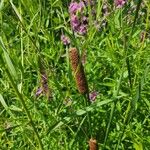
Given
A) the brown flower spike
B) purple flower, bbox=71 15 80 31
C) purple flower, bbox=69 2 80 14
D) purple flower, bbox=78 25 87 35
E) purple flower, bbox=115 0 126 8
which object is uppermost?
the brown flower spike

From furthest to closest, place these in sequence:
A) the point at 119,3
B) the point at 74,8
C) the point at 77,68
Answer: the point at 74,8 < the point at 119,3 < the point at 77,68

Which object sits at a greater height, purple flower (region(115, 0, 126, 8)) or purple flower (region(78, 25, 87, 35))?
purple flower (region(115, 0, 126, 8))

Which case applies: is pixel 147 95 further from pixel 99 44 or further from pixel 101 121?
pixel 99 44

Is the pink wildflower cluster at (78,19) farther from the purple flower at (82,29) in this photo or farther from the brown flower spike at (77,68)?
the brown flower spike at (77,68)

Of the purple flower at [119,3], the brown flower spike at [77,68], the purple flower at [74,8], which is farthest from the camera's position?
the purple flower at [74,8]

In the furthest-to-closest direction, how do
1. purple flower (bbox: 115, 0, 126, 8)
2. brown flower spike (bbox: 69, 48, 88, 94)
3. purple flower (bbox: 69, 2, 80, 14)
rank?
purple flower (bbox: 69, 2, 80, 14), purple flower (bbox: 115, 0, 126, 8), brown flower spike (bbox: 69, 48, 88, 94)

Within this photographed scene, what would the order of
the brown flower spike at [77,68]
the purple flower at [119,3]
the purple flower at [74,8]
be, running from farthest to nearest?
the purple flower at [74,8], the purple flower at [119,3], the brown flower spike at [77,68]

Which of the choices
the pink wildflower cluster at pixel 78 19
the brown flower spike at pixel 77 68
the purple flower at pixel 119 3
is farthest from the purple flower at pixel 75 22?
the brown flower spike at pixel 77 68

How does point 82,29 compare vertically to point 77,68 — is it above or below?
below

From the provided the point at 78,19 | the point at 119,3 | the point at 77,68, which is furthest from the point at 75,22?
the point at 77,68

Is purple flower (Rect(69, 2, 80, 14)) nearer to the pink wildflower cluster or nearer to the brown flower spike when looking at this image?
the pink wildflower cluster

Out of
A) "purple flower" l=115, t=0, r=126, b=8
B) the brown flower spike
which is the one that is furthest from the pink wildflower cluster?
the brown flower spike

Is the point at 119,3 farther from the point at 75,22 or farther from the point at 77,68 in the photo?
the point at 77,68
